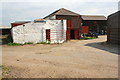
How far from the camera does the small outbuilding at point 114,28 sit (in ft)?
42.5

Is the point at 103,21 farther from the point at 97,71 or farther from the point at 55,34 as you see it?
the point at 97,71

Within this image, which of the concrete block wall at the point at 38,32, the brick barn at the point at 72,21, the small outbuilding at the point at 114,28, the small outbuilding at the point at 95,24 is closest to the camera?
the small outbuilding at the point at 114,28

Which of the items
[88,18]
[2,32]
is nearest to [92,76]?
[88,18]

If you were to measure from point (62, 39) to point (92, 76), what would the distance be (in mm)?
14276

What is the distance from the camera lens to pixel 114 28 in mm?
13773

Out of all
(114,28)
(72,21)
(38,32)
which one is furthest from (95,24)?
(38,32)

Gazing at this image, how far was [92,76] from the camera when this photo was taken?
15.2 feet

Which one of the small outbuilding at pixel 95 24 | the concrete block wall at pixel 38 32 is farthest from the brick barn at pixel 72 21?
the small outbuilding at pixel 95 24

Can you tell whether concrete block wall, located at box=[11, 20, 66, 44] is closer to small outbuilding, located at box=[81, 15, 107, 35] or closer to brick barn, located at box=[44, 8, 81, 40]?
brick barn, located at box=[44, 8, 81, 40]

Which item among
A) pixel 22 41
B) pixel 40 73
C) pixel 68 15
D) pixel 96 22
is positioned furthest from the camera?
pixel 96 22

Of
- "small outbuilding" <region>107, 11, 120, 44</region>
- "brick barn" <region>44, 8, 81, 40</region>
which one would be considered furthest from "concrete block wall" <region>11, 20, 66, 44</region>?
"small outbuilding" <region>107, 11, 120, 44</region>

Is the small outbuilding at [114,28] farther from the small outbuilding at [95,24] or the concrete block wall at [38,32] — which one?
the small outbuilding at [95,24]

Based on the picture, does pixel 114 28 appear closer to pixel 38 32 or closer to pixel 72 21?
pixel 72 21

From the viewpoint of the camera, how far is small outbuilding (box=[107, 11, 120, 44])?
42.5 feet
